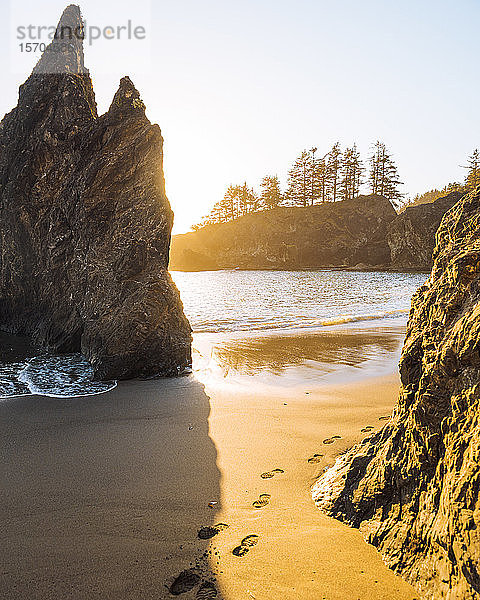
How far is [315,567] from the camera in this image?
2.11 metres

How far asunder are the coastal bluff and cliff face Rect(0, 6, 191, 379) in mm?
43774

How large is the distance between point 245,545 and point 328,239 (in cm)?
6049

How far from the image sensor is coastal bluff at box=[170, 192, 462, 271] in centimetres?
5012

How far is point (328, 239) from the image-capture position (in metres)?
60.9

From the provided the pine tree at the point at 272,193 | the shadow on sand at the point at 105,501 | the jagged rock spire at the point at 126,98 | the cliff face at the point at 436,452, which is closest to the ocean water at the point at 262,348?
the shadow on sand at the point at 105,501

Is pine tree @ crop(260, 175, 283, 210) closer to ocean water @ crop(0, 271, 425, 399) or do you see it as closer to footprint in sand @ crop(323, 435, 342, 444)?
ocean water @ crop(0, 271, 425, 399)

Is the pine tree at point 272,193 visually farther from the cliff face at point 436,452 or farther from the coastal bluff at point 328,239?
the cliff face at point 436,452

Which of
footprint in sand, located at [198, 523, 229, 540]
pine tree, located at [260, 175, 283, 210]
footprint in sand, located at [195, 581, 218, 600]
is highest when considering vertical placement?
pine tree, located at [260, 175, 283, 210]

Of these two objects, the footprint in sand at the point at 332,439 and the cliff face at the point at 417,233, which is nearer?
the footprint in sand at the point at 332,439

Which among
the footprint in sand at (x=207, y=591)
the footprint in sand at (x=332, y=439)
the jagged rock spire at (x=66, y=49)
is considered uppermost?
the jagged rock spire at (x=66, y=49)

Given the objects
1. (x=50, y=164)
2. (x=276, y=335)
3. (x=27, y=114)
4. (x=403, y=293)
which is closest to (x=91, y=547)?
(x=276, y=335)

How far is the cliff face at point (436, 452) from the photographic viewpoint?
1.68 m

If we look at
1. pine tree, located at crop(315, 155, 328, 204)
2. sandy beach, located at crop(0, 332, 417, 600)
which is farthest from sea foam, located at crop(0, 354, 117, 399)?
pine tree, located at crop(315, 155, 328, 204)

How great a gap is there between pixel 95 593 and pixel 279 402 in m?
3.56
